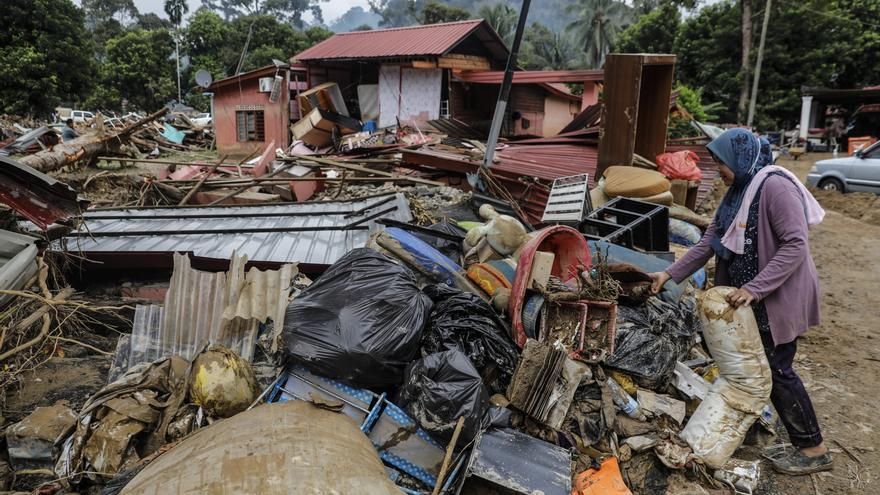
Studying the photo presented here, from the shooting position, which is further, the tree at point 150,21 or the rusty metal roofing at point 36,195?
the tree at point 150,21

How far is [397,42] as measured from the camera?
16.1m

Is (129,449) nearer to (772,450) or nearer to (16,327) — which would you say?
(16,327)

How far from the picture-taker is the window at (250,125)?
1812 centimetres

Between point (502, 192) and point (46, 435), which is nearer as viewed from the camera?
point (46, 435)

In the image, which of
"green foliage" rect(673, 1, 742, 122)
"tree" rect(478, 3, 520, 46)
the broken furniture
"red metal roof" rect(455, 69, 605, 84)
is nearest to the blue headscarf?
the broken furniture

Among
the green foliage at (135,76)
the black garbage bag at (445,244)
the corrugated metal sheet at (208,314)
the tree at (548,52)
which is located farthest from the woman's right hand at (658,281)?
the tree at (548,52)

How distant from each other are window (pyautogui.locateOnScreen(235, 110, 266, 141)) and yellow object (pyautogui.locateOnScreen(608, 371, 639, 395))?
689 inches

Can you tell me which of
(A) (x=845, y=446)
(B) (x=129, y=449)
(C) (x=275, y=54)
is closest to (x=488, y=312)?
(B) (x=129, y=449)

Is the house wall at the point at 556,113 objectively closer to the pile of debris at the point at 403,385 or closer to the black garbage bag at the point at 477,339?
the pile of debris at the point at 403,385

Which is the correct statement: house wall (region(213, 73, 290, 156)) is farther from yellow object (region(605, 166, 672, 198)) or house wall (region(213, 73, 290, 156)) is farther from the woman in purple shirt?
the woman in purple shirt

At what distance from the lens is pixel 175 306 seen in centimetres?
312

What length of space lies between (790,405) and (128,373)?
11.4 ft

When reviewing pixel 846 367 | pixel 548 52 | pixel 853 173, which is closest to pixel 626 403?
pixel 846 367

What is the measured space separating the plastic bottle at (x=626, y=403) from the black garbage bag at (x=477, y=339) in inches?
22.8
